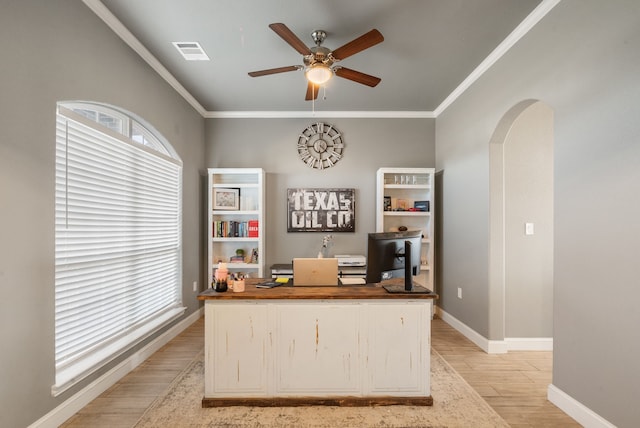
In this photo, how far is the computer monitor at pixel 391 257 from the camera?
7.39ft

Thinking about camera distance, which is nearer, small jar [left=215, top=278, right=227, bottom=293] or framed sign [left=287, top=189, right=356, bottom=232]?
small jar [left=215, top=278, right=227, bottom=293]

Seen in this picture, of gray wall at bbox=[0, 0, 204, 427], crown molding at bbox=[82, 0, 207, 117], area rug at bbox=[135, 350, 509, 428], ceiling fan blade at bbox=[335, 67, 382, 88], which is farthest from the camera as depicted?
ceiling fan blade at bbox=[335, 67, 382, 88]

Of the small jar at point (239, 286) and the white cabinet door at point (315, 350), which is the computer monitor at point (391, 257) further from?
the small jar at point (239, 286)

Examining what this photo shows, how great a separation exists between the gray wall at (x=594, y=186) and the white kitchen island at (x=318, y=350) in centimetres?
96

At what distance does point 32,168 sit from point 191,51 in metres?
1.76

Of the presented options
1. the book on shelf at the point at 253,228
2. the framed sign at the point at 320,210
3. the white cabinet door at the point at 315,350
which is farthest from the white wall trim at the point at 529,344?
the book on shelf at the point at 253,228

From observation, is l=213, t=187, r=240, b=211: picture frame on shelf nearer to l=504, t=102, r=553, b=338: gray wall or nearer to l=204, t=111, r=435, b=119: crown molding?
l=204, t=111, r=435, b=119: crown molding

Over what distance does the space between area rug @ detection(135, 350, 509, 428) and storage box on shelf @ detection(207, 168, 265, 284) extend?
2.11m

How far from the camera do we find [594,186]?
191 cm

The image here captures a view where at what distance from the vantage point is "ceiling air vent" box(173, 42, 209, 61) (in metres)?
2.82

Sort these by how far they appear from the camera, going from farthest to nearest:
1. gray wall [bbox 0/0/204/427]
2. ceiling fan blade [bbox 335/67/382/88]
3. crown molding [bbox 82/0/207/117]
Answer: ceiling fan blade [bbox 335/67/382/88], crown molding [bbox 82/0/207/117], gray wall [bbox 0/0/204/427]

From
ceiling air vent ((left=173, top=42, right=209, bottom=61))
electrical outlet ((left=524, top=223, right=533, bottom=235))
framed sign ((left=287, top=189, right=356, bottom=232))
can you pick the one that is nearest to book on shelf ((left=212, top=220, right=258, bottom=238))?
framed sign ((left=287, top=189, right=356, bottom=232))

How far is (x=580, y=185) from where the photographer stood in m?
2.02

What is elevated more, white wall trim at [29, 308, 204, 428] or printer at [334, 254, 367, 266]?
printer at [334, 254, 367, 266]
